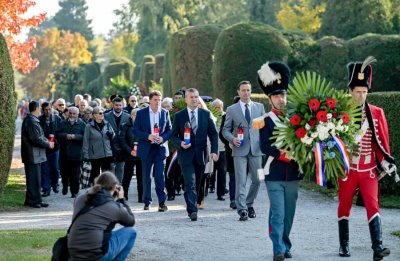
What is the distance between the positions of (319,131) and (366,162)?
2.70ft

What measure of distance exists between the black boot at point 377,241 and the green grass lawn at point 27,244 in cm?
362

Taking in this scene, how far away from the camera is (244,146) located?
14359 mm

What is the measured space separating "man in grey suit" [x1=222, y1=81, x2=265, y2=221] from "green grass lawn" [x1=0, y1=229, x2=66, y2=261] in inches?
114

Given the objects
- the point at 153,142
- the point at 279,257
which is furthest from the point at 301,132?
the point at 153,142

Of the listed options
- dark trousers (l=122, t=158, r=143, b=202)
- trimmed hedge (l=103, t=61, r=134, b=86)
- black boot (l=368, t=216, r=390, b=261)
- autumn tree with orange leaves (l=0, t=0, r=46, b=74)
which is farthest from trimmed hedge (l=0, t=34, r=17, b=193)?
trimmed hedge (l=103, t=61, r=134, b=86)

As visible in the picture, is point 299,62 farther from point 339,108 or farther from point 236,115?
point 339,108

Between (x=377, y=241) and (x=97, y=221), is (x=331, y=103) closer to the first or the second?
(x=377, y=241)

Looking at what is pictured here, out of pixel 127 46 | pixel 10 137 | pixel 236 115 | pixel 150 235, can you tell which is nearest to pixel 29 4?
pixel 10 137

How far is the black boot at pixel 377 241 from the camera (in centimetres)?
1027

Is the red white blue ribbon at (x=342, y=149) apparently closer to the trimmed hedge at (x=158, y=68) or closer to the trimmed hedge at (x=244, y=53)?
the trimmed hedge at (x=244, y=53)

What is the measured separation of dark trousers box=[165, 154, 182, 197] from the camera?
17953 millimetres

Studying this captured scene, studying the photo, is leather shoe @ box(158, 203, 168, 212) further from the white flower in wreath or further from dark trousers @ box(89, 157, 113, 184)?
the white flower in wreath

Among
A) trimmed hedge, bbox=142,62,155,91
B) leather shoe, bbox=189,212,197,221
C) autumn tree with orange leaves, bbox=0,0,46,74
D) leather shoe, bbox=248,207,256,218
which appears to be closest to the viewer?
leather shoe, bbox=189,212,197,221

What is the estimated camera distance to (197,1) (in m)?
81.4
